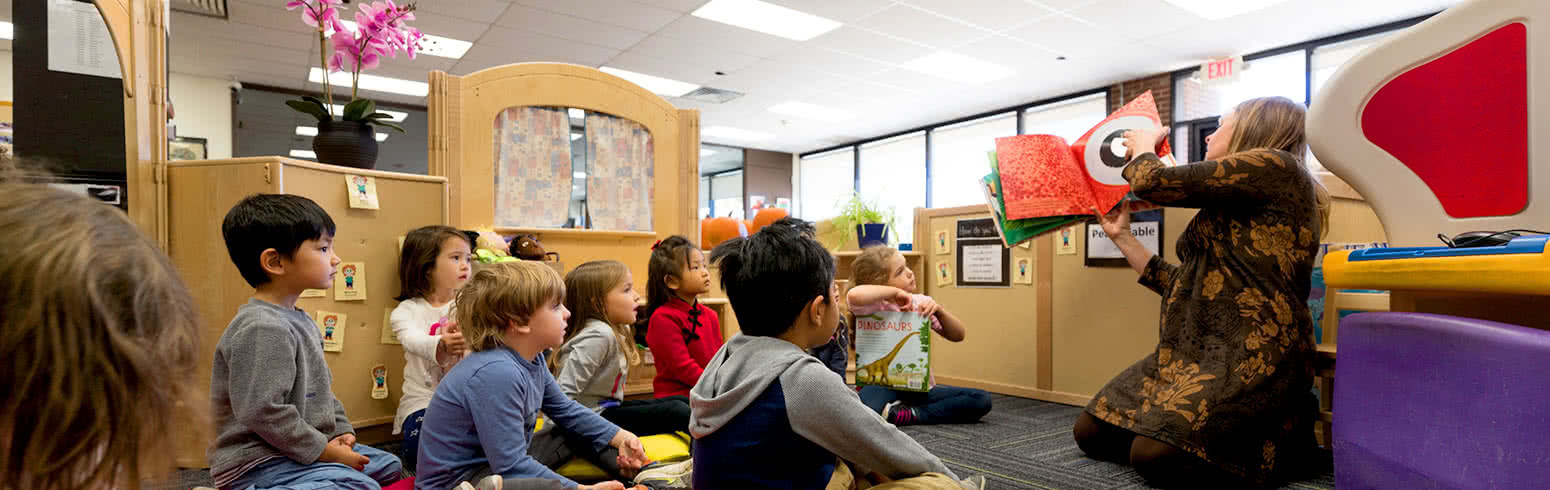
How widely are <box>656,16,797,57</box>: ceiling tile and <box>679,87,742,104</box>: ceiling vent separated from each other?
56.3 inches

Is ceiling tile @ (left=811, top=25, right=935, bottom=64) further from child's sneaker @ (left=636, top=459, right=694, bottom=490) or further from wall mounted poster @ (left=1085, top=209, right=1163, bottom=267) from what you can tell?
child's sneaker @ (left=636, top=459, right=694, bottom=490)

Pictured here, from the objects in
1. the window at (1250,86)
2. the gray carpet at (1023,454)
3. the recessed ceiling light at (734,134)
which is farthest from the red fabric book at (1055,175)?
the recessed ceiling light at (734,134)

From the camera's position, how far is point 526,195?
3.29 metres

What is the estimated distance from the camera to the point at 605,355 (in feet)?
7.62

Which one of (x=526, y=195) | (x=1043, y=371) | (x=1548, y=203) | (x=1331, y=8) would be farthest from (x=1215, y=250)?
(x=1331, y=8)

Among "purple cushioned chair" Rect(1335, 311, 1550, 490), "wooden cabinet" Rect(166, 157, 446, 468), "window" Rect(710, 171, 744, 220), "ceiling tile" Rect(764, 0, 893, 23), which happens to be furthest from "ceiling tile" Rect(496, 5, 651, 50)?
"window" Rect(710, 171, 744, 220)

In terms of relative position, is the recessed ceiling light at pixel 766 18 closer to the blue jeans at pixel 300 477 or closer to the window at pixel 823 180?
the blue jeans at pixel 300 477

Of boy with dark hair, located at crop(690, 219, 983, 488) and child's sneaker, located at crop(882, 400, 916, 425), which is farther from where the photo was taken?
child's sneaker, located at crop(882, 400, 916, 425)

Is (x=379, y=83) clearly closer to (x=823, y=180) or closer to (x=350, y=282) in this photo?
(x=350, y=282)

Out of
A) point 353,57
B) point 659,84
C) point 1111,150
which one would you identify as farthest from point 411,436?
point 659,84

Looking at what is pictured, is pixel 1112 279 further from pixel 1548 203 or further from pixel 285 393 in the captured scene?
pixel 285 393

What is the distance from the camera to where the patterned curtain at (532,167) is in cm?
322

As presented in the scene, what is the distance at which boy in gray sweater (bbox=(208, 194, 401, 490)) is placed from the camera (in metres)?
1.54

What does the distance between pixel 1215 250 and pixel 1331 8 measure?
190 inches
